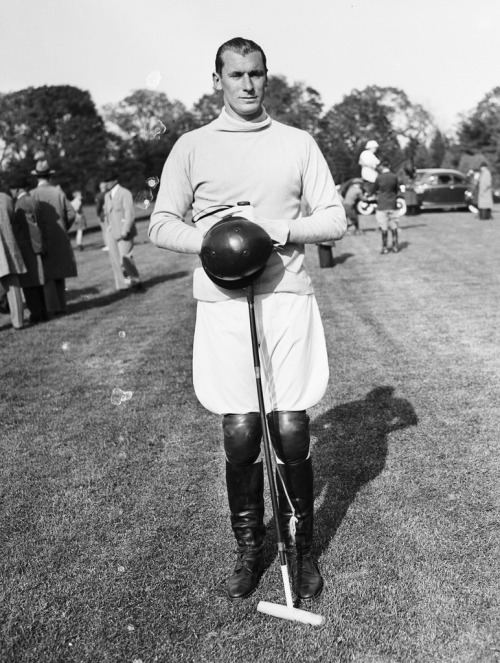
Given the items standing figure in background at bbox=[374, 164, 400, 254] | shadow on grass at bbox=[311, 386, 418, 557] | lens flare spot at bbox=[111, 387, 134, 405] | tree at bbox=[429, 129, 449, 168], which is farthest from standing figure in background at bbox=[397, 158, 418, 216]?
tree at bbox=[429, 129, 449, 168]

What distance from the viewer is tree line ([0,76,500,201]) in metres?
38.4

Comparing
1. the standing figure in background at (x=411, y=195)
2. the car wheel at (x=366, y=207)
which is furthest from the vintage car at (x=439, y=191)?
the car wheel at (x=366, y=207)

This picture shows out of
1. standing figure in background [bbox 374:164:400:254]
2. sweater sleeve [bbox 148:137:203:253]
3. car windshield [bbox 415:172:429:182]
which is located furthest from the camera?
car windshield [bbox 415:172:429:182]

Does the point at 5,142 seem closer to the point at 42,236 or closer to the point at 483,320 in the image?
the point at 42,236

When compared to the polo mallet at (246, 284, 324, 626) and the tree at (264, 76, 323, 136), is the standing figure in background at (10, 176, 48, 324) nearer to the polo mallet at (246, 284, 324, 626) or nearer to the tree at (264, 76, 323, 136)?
the polo mallet at (246, 284, 324, 626)

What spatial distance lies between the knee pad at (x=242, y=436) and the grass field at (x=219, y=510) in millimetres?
573

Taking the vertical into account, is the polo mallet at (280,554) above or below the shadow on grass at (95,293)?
above

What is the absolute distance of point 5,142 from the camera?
171 ft

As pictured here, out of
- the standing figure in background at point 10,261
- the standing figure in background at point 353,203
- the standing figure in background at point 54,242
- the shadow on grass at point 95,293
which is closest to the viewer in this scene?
the standing figure in background at point 10,261

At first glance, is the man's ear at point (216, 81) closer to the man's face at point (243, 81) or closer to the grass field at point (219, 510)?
the man's face at point (243, 81)

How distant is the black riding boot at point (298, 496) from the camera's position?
3008mm

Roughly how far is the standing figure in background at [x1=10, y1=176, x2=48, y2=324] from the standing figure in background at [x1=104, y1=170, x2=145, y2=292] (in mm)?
1799

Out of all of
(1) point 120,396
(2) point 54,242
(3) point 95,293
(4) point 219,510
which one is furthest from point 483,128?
→ (4) point 219,510

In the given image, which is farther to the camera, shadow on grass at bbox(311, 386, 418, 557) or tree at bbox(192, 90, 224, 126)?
tree at bbox(192, 90, 224, 126)
